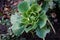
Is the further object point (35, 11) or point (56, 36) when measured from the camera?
point (56, 36)

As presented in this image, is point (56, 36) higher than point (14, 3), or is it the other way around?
point (14, 3)

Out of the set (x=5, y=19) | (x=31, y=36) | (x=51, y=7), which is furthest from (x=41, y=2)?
(x=5, y=19)

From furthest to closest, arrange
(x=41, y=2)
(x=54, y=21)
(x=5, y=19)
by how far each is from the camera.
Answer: (x=5, y=19) < (x=54, y=21) < (x=41, y=2)

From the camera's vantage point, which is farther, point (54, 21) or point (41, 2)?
point (54, 21)

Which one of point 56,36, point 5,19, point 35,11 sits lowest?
point 56,36

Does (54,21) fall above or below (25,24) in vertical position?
below

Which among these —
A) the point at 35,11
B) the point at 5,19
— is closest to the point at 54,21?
the point at 35,11

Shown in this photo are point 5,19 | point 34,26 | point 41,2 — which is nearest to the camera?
point 34,26

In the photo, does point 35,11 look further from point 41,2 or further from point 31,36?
point 31,36

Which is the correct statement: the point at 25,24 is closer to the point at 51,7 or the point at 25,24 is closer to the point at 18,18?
the point at 18,18
